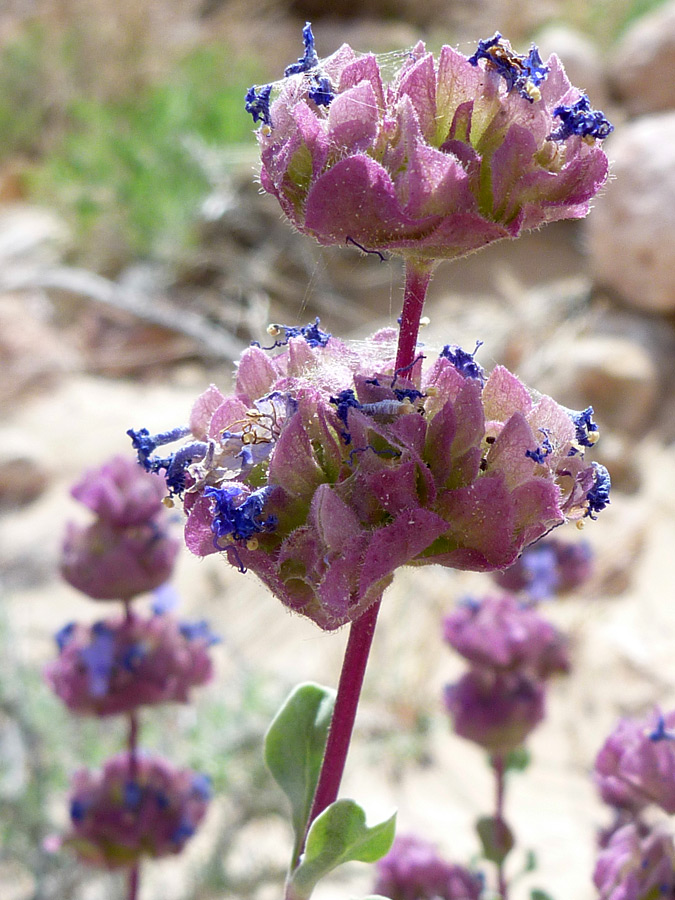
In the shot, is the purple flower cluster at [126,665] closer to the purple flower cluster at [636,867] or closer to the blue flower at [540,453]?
the purple flower cluster at [636,867]

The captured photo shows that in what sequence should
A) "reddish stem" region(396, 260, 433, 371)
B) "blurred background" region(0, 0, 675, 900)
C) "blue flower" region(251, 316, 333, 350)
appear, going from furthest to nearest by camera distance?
1. "blurred background" region(0, 0, 675, 900)
2. "blue flower" region(251, 316, 333, 350)
3. "reddish stem" region(396, 260, 433, 371)

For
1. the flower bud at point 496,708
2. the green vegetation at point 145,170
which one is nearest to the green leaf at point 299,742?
the flower bud at point 496,708

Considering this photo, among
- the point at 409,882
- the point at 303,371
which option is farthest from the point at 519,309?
the point at 303,371

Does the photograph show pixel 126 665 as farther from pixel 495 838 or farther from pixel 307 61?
pixel 307 61

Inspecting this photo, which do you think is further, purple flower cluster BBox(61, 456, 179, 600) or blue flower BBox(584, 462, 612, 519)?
purple flower cluster BBox(61, 456, 179, 600)

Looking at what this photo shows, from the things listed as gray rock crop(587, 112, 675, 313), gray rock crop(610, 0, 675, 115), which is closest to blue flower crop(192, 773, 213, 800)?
gray rock crop(587, 112, 675, 313)

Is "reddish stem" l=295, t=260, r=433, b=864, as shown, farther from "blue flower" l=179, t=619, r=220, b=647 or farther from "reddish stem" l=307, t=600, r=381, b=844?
"blue flower" l=179, t=619, r=220, b=647
